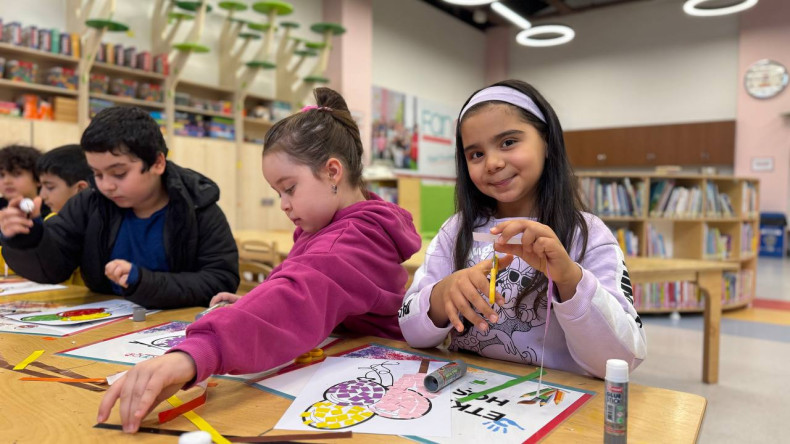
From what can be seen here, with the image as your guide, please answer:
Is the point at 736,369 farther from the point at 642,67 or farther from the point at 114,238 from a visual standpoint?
the point at 642,67

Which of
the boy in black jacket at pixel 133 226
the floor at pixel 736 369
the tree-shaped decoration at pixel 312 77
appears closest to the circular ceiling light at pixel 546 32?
the tree-shaped decoration at pixel 312 77

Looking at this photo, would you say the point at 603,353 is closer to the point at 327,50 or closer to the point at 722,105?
the point at 327,50

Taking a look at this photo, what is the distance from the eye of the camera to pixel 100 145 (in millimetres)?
1347

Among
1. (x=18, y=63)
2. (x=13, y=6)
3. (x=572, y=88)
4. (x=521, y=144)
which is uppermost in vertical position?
(x=572, y=88)

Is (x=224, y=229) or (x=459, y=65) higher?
(x=459, y=65)

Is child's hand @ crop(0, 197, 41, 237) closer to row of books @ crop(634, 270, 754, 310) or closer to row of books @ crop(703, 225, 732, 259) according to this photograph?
row of books @ crop(634, 270, 754, 310)

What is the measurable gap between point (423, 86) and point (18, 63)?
6.09 metres

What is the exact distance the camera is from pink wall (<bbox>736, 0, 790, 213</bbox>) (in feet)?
26.1

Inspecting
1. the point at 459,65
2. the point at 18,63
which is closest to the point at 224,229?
the point at 18,63

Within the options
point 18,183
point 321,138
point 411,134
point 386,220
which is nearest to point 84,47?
point 18,183

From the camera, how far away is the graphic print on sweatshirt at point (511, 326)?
1.00m

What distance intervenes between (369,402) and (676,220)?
4387mm

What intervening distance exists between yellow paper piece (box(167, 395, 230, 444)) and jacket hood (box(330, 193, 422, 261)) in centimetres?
47

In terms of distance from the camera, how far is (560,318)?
0.86 m
